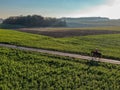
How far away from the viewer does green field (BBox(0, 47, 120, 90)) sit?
24.2 meters

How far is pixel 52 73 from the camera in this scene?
27609mm

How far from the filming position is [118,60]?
3491 centimetres

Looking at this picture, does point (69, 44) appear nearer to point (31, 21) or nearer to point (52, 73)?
point (52, 73)

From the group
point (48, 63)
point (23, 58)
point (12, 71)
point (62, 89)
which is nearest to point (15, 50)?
point (23, 58)

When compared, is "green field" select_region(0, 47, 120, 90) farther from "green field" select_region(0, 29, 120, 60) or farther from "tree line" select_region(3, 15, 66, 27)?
"tree line" select_region(3, 15, 66, 27)

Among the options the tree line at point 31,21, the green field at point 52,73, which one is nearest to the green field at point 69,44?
the green field at point 52,73

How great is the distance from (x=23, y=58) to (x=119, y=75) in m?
11.5

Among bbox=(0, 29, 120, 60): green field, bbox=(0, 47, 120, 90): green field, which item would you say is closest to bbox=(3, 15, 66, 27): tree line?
bbox=(0, 29, 120, 60): green field

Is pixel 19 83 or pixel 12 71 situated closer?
pixel 19 83

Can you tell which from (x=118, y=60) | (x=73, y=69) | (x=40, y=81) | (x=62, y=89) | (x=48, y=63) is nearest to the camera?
(x=62, y=89)

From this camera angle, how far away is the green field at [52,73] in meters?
24.2

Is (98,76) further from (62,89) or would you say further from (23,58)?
(23,58)

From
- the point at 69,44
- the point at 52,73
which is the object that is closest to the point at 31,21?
the point at 69,44

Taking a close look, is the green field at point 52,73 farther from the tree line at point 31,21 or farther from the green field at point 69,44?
the tree line at point 31,21
